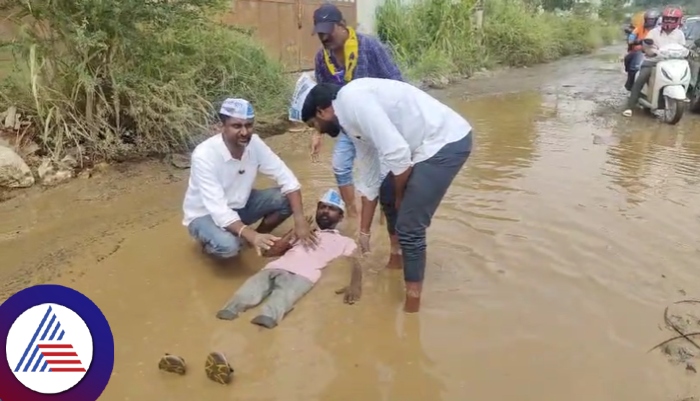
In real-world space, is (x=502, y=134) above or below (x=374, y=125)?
below

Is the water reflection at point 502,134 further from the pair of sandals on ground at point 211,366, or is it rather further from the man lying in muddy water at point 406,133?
the pair of sandals on ground at point 211,366

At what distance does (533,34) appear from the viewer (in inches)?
670

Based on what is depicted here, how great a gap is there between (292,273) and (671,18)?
7238 millimetres

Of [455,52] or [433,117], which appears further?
[455,52]

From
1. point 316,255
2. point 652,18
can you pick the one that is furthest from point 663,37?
point 316,255

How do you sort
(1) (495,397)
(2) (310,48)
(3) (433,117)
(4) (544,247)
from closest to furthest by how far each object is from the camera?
1. (1) (495,397)
2. (3) (433,117)
3. (4) (544,247)
4. (2) (310,48)

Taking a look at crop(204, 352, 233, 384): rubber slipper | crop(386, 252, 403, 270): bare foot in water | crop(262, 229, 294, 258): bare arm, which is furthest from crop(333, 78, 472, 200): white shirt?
crop(204, 352, 233, 384): rubber slipper

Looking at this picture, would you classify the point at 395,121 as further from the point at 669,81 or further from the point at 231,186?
the point at 669,81

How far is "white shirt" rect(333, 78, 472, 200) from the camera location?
3.10 m

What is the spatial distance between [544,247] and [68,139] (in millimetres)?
4079

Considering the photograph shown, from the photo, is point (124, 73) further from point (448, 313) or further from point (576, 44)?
point (576, 44)

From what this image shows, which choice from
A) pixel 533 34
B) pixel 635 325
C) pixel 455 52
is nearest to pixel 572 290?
pixel 635 325

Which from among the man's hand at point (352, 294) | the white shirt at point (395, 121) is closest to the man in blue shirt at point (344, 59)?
the man's hand at point (352, 294)

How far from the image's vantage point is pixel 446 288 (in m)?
3.88
